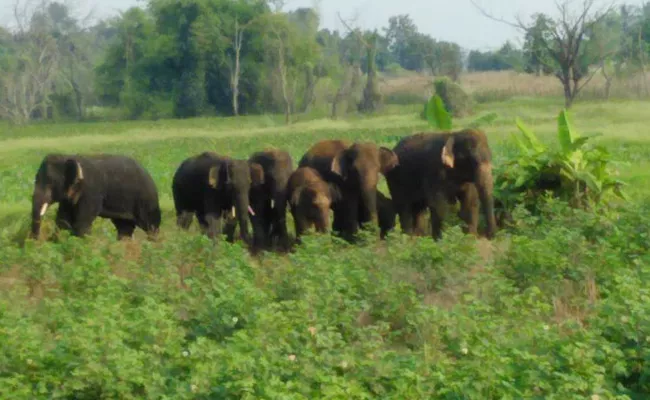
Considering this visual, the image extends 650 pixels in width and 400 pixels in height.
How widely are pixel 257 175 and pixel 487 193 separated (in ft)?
9.44

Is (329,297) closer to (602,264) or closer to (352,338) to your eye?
(352,338)

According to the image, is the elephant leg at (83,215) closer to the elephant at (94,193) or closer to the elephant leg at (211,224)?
the elephant at (94,193)

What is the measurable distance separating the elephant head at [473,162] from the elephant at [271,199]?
6.79 ft

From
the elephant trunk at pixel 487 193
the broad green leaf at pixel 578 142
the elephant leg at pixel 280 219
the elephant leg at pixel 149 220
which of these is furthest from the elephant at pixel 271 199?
the broad green leaf at pixel 578 142

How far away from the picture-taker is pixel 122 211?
15.8m

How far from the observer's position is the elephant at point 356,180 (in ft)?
46.9

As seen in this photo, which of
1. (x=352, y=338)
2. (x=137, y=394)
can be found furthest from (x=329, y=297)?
(x=137, y=394)

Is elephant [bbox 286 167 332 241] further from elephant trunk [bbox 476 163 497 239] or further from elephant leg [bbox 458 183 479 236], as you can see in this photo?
elephant trunk [bbox 476 163 497 239]

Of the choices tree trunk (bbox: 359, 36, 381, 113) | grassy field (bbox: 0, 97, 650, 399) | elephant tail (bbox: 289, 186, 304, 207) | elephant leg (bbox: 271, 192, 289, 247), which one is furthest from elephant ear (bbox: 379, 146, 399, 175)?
tree trunk (bbox: 359, 36, 381, 113)

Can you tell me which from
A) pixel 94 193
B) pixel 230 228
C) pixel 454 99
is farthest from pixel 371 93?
pixel 94 193

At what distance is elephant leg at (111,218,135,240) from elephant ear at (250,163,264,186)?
2143 mm

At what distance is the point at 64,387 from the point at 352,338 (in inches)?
84.4

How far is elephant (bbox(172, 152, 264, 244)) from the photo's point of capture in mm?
A: 14562

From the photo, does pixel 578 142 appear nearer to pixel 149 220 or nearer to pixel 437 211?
pixel 437 211
